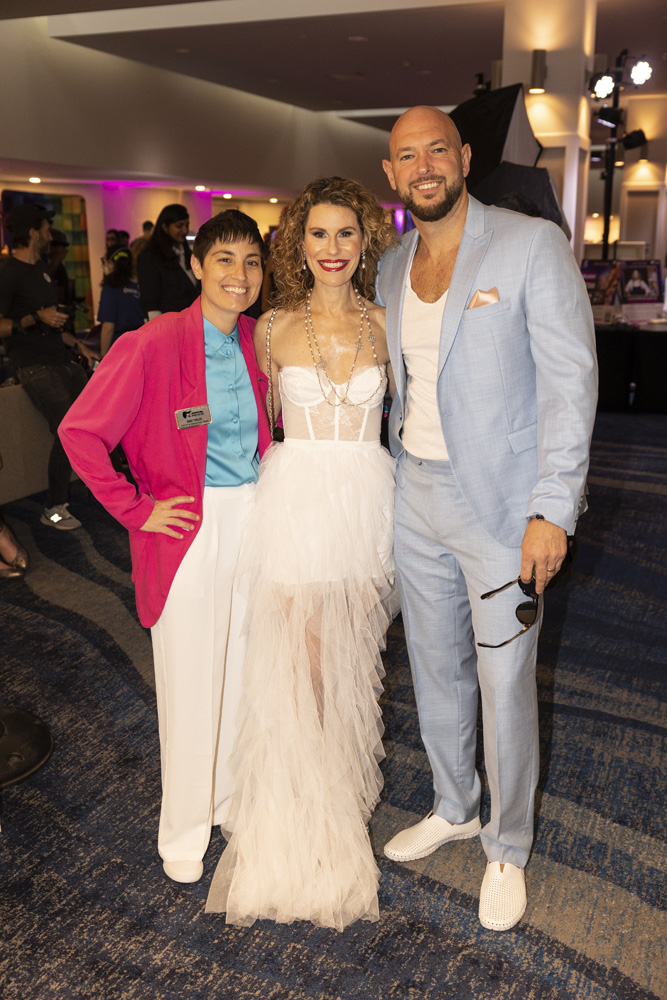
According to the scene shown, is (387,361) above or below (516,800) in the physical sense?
above

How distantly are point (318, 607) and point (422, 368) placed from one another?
0.64 metres

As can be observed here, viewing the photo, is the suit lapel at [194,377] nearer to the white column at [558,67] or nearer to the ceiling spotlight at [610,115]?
the white column at [558,67]

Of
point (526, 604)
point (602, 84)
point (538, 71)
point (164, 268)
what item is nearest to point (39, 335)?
point (164, 268)

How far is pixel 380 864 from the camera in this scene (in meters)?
2.23

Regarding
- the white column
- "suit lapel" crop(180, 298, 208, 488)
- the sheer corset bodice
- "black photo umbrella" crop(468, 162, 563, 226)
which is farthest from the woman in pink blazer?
the white column

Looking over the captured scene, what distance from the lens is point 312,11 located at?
28.5ft

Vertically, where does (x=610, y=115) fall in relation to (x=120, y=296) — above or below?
above

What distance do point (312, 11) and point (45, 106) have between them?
342 cm

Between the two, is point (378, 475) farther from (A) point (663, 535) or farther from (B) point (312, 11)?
(B) point (312, 11)

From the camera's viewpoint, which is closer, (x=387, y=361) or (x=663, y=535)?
(x=387, y=361)

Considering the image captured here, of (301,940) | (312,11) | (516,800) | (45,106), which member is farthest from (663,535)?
(45,106)

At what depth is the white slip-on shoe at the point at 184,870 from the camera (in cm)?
215

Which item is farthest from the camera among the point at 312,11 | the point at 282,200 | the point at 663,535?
the point at 282,200

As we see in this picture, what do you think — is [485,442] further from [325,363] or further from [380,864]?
[380,864]
